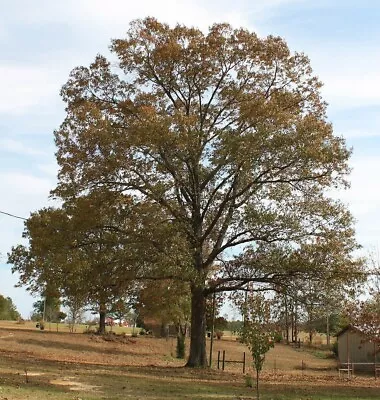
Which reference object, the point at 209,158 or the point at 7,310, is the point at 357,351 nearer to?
the point at 209,158

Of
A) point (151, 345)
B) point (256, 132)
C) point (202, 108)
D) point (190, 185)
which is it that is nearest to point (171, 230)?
point (190, 185)

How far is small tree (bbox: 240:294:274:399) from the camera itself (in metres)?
15.9

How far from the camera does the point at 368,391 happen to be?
2139 cm

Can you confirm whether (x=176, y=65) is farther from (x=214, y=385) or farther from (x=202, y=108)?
(x=214, y=385)

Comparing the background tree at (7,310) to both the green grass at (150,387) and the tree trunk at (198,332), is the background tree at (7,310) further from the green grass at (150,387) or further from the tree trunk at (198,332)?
the green grass at (150,387)

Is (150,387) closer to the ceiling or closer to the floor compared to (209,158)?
closer to the floor

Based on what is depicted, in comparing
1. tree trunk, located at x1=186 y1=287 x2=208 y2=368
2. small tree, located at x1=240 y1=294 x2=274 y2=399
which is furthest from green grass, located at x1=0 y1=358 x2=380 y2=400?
tree trunk, located at x1=186 y1=287 x2=208 y2=368

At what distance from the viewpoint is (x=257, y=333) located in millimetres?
15898

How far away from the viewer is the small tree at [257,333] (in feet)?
52.1

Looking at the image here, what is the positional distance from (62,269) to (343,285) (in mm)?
11622

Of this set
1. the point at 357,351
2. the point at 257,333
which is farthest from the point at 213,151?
the point at 357,351

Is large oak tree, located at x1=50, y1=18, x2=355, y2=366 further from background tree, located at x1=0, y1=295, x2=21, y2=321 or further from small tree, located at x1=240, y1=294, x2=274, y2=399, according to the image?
background tree, located at x1=0, y1=295, x2=21, y2=321

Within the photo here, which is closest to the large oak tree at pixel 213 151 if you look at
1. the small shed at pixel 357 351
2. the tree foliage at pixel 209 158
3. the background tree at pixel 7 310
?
the tree foliage at pixel 209 158

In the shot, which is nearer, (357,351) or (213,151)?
(213,151)
